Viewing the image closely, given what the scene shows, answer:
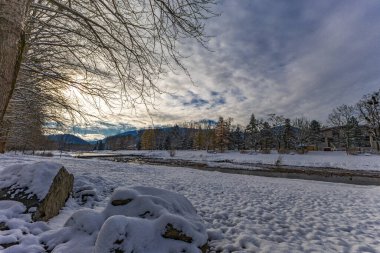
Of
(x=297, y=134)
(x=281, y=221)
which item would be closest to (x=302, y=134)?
(x=297, y=134)

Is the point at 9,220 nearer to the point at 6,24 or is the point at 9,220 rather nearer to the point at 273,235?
the point at 6,24

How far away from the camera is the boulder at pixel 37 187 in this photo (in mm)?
4074

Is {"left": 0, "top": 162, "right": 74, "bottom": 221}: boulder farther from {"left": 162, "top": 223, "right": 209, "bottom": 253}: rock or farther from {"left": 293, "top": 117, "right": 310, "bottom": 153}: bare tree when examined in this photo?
{"left": 293, "top": 117, "right": 310, "bottom": 153}: bare tree

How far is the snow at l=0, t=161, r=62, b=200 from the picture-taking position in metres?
A: 4.30

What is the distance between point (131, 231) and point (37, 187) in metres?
2.69

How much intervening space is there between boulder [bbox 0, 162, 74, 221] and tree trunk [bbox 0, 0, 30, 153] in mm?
2937

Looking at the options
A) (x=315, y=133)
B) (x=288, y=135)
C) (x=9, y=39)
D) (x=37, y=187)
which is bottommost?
(x=37, y=187)

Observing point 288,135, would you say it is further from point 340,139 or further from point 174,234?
point 174,234

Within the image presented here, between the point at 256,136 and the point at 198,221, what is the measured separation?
64.2 metres

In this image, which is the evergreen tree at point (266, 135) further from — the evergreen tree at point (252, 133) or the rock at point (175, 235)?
the rock at point (175, 235)

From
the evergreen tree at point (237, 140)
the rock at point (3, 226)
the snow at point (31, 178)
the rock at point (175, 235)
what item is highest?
the evergreen tree at point (237, 140)

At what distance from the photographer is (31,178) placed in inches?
176

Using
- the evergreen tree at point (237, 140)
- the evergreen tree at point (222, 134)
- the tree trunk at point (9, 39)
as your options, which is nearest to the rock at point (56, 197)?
the tree trunk at point (9, 39)

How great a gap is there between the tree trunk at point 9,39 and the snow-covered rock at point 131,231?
177cm
